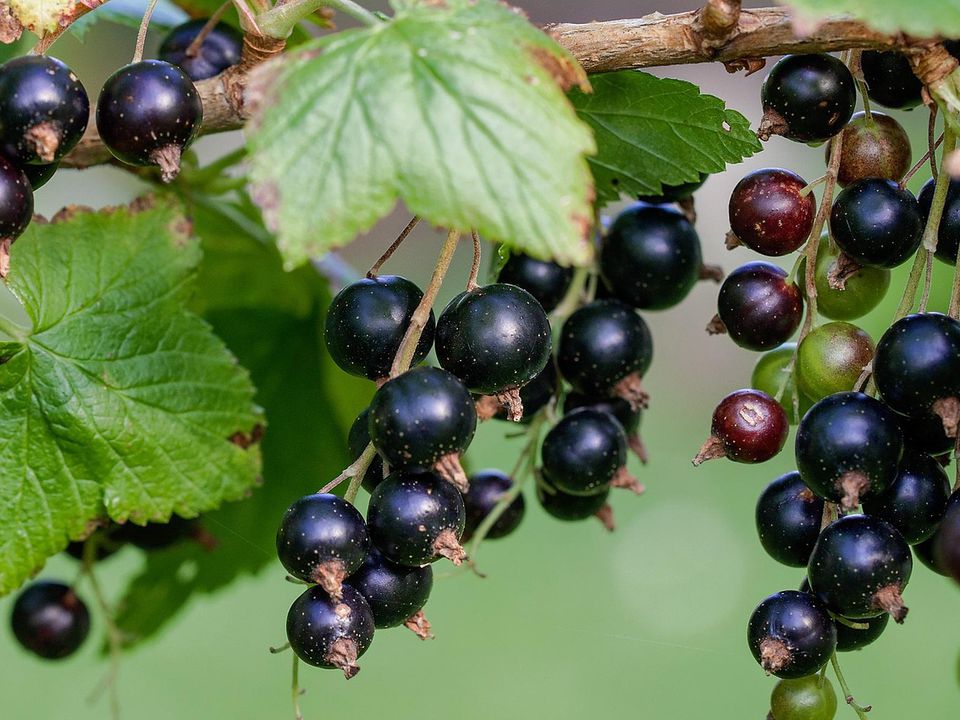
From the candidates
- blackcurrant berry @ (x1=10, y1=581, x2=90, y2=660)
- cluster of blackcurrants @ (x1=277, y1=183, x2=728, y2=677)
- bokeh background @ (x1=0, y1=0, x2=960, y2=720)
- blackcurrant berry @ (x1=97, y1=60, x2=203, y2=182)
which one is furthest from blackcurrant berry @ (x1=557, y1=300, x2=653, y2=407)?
bokeh background @ (x1=0, y1=0, x2=960, y2=720)

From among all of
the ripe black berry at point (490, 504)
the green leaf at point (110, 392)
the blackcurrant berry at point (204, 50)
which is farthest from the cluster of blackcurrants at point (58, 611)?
the blackcurrant berry at point (204, 50)

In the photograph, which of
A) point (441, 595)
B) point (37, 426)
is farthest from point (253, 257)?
point (441, 595)

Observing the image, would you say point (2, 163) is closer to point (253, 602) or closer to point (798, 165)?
point (253, 602)

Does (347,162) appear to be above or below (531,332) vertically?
above

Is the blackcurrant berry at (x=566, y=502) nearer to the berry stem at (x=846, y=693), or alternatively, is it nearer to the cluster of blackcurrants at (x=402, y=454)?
the cluster of blackcurrants at (x=402, y=454)

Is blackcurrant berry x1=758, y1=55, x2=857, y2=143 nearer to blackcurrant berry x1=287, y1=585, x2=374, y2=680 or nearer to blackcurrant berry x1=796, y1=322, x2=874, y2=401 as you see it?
blackcurrant berry x1=796, y1=322, x2=874, y2=401
